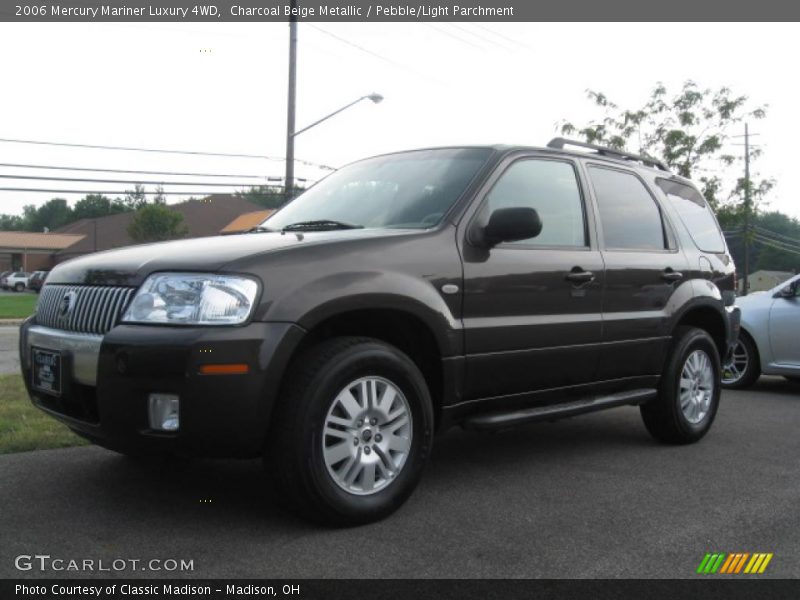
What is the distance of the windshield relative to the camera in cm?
427

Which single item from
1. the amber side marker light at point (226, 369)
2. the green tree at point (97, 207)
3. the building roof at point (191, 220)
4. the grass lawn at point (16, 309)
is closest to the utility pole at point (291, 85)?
the grass lawn at point (16, 309)

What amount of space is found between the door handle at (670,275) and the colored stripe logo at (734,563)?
90.9 inches

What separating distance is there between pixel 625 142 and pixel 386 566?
20861 mm

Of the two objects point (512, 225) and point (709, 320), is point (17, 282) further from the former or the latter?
point (512, 225)

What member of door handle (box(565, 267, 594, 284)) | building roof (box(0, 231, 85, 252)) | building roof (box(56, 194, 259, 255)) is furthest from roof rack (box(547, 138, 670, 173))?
building roof (box(0, 231, 85, 252))

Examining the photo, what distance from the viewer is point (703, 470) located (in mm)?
4816

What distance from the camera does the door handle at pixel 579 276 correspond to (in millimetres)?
4570

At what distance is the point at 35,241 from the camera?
77312 millimetres

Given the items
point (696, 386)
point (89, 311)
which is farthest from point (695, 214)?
point (89, 311)

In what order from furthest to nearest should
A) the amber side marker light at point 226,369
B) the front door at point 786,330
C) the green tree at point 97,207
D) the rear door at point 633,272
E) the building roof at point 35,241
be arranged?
1. the green tree at point 97,207
2. the building roof at point 35,241
3. the front door at point 786,330
4. the rear door at point 633,272
5. the amber side marker light at point 226,369

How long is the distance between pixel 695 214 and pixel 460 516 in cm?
344

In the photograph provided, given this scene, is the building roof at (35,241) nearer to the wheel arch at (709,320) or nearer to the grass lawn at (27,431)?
the grass lawn at (27,431)

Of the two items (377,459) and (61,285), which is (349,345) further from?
(61,285)

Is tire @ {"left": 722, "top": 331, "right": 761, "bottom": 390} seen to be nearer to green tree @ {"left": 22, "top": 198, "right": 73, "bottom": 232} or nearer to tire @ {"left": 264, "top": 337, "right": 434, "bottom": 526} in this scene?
tire @ {"left": 264, "top": 337, "right": 434, "bottom": 526}
